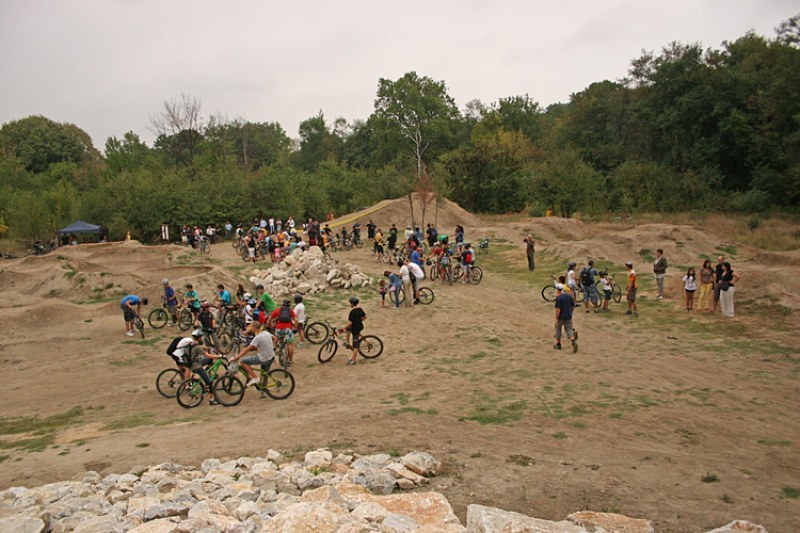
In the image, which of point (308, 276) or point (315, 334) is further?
point (308, 276)

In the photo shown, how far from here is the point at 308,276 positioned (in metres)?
22.7

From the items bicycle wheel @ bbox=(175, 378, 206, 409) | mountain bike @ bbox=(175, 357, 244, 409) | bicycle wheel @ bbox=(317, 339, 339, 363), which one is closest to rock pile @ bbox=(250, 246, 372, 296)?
bicycle wheel @ bbox=(317, 339, 339, 363)

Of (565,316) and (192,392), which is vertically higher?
(565,316)

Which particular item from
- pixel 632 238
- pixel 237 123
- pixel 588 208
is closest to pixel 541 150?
pixel 588 208

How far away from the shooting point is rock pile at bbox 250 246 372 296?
21.9 meters

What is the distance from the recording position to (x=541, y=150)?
6488cm

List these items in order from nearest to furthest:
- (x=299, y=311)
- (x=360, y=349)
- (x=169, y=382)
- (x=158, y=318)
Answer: (x=169, y=382) → (x=360, y=349) → (x=299, y=311) → (x=158, y=318)

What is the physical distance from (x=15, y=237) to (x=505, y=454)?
42.6 m

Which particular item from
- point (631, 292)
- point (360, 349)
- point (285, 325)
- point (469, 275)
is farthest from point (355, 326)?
point (469, 275)

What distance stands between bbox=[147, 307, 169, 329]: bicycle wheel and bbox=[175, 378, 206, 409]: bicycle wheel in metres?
6.84

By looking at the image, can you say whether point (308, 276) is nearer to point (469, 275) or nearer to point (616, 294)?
point (469, 275)

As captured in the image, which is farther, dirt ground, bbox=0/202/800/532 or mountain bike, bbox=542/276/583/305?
mountain bike, bbox=542/276/583/305

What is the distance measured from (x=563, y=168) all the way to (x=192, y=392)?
1446 inches

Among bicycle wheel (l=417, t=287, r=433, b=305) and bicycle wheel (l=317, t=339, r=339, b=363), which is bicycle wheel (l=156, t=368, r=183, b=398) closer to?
bicycle wheel (l=317, t=339, r=339, b=363)
